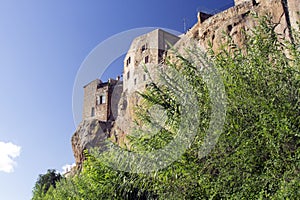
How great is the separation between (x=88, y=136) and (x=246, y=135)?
34487 millimetres

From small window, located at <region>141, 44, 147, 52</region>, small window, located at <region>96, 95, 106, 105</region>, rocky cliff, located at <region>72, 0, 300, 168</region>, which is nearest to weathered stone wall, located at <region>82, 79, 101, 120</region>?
small window, located at <region>96, 95, 106, 105</region>

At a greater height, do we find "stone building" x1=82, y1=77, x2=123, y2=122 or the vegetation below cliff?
"stone building" x1=82, y1=77, x2=123, y2=122

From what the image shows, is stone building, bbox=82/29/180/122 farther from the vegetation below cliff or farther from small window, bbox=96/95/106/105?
the vegetation below cliff

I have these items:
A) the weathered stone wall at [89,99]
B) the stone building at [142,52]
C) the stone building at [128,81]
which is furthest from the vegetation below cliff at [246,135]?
the weathered stone wall at [89,99]

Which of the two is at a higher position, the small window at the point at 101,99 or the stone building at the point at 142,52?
the stone building at the point at 142,52

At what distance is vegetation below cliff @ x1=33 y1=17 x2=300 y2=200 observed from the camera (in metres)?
5.90

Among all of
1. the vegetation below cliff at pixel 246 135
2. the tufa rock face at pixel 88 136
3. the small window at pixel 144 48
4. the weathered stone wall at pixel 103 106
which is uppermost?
the small window at pixel 144 48

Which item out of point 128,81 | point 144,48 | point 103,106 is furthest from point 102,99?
point 144,48

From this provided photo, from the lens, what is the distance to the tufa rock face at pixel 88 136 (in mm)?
38031

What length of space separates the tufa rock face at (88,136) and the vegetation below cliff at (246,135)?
30.0 metres

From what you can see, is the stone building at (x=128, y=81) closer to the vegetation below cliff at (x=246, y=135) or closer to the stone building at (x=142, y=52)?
the stone building at (x=142, y=52)

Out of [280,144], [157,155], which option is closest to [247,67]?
[280,144]

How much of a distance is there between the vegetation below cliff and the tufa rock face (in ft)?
98.6

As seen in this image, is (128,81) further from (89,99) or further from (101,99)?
(89,99)
